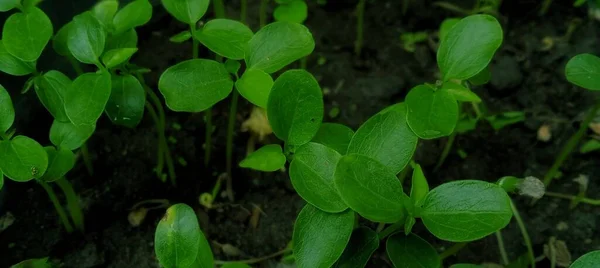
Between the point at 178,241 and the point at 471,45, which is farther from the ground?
the point at 471,45

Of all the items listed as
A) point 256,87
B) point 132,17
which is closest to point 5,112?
point 132,17

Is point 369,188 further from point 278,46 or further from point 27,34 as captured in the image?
point 27,34

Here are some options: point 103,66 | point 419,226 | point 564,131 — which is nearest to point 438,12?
point 564,131

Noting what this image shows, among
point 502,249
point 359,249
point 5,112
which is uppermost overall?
point 5,112

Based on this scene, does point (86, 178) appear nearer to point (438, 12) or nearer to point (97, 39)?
point (97, 39)

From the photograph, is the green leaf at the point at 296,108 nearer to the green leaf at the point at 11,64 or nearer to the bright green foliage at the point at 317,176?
the bright green foliage at the point at 317,176

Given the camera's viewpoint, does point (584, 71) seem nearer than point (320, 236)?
No
